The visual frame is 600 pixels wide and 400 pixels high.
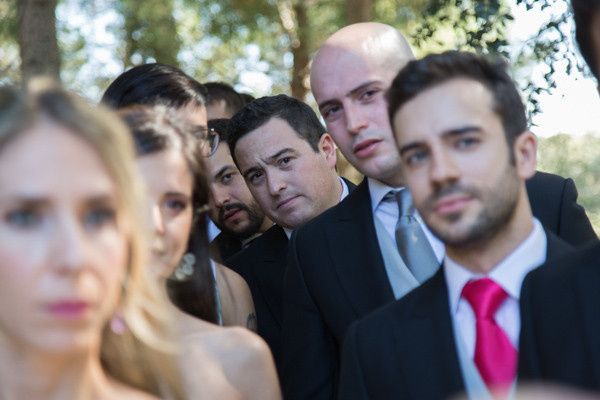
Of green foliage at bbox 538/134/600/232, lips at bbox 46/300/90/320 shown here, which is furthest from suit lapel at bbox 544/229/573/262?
green foliage at bbox 538/134/600/232

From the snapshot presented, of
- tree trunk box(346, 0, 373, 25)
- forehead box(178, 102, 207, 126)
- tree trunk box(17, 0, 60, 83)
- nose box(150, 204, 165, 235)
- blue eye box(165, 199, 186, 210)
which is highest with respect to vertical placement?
tree trunk box(346, 0, 373, 25)

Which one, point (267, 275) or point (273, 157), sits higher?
point (273, 157)

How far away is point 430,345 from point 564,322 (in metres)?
0.55

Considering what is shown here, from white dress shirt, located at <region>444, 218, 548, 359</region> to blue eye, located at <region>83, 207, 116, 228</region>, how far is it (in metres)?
1.60

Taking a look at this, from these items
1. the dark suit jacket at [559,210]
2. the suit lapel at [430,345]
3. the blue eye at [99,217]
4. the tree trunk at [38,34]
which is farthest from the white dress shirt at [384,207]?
the tree trunk at [38,34]

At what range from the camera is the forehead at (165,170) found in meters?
4.33

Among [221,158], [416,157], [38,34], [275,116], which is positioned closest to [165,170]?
[416,157]

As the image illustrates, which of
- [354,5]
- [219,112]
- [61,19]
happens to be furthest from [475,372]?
[61,19]

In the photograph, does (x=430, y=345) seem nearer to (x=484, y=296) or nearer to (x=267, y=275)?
(x=484, y=296)

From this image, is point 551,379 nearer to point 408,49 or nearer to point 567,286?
point 567,286

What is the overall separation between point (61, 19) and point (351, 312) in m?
11.9

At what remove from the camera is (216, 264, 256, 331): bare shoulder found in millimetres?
5355

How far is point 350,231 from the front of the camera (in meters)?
5.59

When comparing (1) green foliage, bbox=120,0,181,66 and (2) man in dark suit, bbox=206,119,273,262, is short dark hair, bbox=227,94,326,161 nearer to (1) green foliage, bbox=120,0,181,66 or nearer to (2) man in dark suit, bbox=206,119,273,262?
(2) man in dark suit, bbox=206,119,273,262
